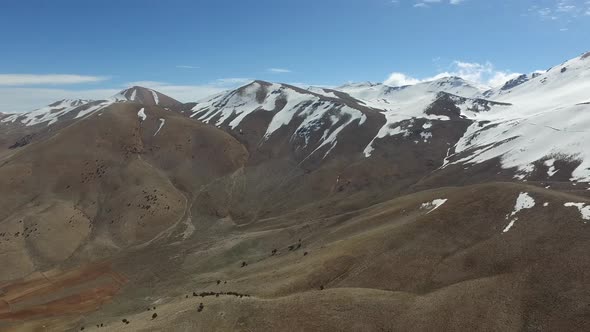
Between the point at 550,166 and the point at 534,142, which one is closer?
the point at 550,166

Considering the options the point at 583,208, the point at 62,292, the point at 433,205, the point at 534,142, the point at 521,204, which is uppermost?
the point at 534,142

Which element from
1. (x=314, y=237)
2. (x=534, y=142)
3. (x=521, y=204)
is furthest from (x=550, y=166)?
(x=314, y=237)

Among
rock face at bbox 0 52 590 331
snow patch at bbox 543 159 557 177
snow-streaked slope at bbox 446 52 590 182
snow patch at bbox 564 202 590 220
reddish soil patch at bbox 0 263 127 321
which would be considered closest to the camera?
rock face at bbox 0 52 590 331

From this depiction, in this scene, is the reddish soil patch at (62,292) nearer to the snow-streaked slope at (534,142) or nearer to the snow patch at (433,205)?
the snow patch at (433,205)

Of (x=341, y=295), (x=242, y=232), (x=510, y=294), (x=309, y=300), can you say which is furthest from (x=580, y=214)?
(x=242, y=232)

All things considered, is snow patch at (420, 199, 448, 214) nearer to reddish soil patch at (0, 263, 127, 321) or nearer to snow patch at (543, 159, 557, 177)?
snow patch at (543, 159, 557, 177)

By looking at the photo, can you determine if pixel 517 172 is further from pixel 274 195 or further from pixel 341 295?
pixel 341 295

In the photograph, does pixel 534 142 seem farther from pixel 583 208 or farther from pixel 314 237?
pixel 314 237

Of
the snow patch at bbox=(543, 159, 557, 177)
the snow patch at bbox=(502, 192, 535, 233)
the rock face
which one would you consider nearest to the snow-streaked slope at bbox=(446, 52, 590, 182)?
the rock face
